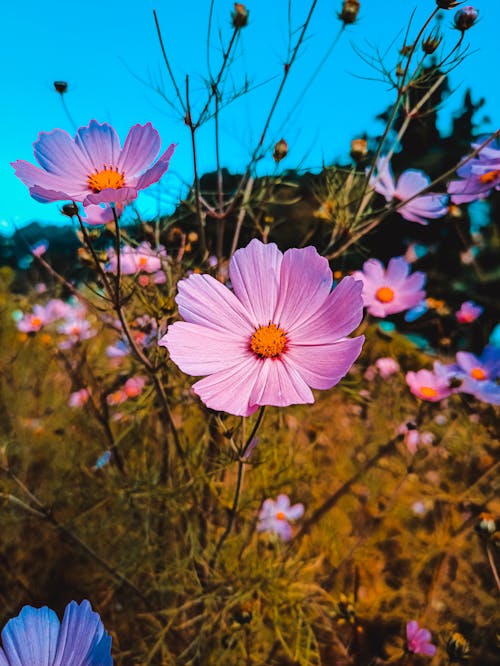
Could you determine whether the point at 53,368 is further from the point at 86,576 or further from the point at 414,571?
the point at 414,571

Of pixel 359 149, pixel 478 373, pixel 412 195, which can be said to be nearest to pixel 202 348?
pixel 359 149

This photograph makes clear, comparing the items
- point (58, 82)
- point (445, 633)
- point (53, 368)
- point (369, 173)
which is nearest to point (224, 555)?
point (445, 633)

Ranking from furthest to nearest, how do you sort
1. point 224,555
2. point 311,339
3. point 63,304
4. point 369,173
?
1. point 63,304
2. point 224,555
3. point 369,173
4. point 311,339

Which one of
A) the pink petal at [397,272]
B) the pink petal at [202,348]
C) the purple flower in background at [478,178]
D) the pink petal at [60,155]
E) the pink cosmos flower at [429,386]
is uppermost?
the pink petal at [397,272]

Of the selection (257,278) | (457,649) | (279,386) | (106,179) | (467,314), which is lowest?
(457,649)

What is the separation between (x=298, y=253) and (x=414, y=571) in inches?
36.6

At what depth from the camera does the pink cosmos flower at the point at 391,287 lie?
3.08 ft

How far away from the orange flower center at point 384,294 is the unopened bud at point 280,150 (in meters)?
0.48

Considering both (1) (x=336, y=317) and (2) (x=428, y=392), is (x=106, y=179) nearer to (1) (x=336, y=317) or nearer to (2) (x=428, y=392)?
(1) (x=336, y=317)

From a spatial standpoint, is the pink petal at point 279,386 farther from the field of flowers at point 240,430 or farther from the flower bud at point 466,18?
the flower bud at point 466,18

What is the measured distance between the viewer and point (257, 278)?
461mm

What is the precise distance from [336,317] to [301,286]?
5 centimetres

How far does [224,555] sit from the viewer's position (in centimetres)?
83

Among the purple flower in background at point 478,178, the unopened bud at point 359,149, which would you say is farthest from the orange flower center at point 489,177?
the unopened bud at point 359,149
